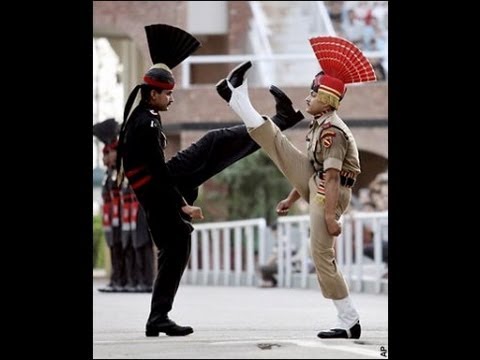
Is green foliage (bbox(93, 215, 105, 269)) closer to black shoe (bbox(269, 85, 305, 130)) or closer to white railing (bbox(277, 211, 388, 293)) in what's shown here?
white railing (bbox(277, 211, 388, 293))

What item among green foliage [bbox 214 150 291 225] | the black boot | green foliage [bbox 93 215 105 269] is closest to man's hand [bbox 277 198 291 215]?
the black boot

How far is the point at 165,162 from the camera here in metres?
9.34

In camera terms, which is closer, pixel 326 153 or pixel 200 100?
pixel 326 153

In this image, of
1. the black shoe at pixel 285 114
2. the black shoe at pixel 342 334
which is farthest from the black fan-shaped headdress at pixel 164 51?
the black shoe at pixel 342 334

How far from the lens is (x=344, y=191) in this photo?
30.3ft

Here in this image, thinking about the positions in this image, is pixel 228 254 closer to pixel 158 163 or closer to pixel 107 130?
pixel 107 130

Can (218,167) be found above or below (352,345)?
above

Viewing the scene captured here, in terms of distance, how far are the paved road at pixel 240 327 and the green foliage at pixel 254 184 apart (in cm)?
1017

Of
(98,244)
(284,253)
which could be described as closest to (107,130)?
(284,253)

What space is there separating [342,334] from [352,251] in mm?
9454

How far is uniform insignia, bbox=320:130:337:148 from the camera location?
29.9 feet
